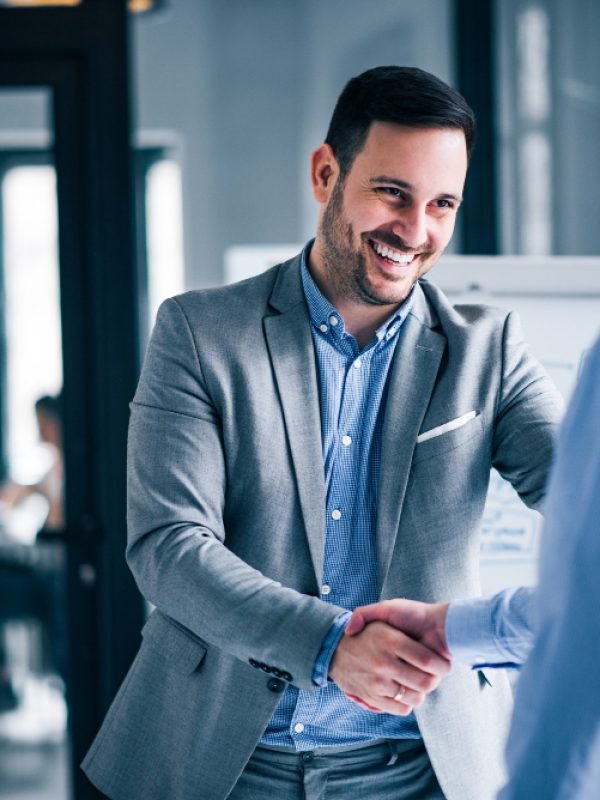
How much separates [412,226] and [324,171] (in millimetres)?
189

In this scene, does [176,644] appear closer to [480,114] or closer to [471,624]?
[471,624]

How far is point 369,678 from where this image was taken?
1.13 meters

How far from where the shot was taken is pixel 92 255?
2434 millimetres

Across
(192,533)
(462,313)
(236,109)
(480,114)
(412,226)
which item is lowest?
(192,533)

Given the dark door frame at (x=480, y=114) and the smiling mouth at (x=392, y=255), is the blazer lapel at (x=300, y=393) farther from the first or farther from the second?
the dark door frame at (x=480, y=114)

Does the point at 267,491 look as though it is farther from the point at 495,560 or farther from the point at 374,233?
the point at 495,560

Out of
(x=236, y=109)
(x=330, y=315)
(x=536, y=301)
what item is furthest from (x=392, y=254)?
(x=236, y=109)

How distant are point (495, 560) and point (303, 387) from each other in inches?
33.5

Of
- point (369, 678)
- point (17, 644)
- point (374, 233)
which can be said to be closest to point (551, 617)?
point (369, 678)

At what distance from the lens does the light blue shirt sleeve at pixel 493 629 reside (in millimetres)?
1091

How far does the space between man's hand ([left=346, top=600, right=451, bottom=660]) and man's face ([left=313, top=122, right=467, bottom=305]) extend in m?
0.40

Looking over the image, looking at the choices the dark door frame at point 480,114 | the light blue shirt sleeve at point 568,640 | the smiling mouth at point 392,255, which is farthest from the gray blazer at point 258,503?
the dark door frame at point 480,114

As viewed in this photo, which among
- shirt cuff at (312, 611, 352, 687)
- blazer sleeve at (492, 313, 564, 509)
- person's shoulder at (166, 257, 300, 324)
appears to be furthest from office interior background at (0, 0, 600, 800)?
shirt cuff at (312, 611, 352, 687)

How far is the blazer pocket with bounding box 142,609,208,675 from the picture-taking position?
4.23ft
